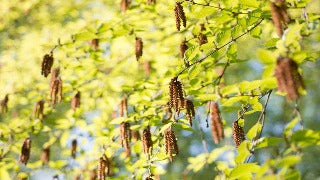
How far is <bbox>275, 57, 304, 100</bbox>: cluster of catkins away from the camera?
52.6 inches

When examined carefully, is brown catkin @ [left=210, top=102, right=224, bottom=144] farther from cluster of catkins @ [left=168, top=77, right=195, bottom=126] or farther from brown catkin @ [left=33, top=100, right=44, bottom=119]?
brown catkin @ [left=33, top=100, right=44, bottom=119]

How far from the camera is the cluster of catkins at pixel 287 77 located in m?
1.33

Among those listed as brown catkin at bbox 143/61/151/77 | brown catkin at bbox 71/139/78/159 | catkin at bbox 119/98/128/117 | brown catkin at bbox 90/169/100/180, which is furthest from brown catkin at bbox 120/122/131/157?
brown catkin at bbox 143/61/151/77

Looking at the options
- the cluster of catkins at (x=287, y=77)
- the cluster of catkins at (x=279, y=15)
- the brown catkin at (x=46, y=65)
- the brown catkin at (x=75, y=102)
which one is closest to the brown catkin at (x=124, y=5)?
the brown catkin at (x=46, y=65)

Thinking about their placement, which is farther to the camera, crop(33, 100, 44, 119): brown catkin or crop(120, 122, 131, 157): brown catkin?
crop(33, 100, 44, 119): brown catkin

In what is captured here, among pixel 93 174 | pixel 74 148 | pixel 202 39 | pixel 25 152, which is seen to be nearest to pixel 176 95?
pixel 202 39

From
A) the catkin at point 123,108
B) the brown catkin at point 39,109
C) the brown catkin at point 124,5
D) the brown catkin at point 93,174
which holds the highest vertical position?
the brown catkin at point 124,5

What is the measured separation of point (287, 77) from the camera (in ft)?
4.42

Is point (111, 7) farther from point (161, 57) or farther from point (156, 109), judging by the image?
point (156, 109)

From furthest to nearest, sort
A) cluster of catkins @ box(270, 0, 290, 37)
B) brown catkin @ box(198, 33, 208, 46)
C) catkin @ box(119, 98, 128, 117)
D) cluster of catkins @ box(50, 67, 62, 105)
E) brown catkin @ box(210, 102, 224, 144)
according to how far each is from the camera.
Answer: cluster of catkins @ box(50, 67, 62, 105), catkin @ box(119, 98, 128, 117), brown catkin @ box(198, 33, 208, 46), brown catkin @ box(210, 102, 224, 144), cluster of catkins @ box(270, 0, 290, 37)

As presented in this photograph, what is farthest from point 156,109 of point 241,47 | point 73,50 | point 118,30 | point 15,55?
point 241,47

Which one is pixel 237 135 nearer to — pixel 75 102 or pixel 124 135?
pixel 124 135

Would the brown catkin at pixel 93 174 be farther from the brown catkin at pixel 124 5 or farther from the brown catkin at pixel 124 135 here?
the brown catkin at pixel 124 5

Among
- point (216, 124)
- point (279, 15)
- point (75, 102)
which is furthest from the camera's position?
point (75, 102)
